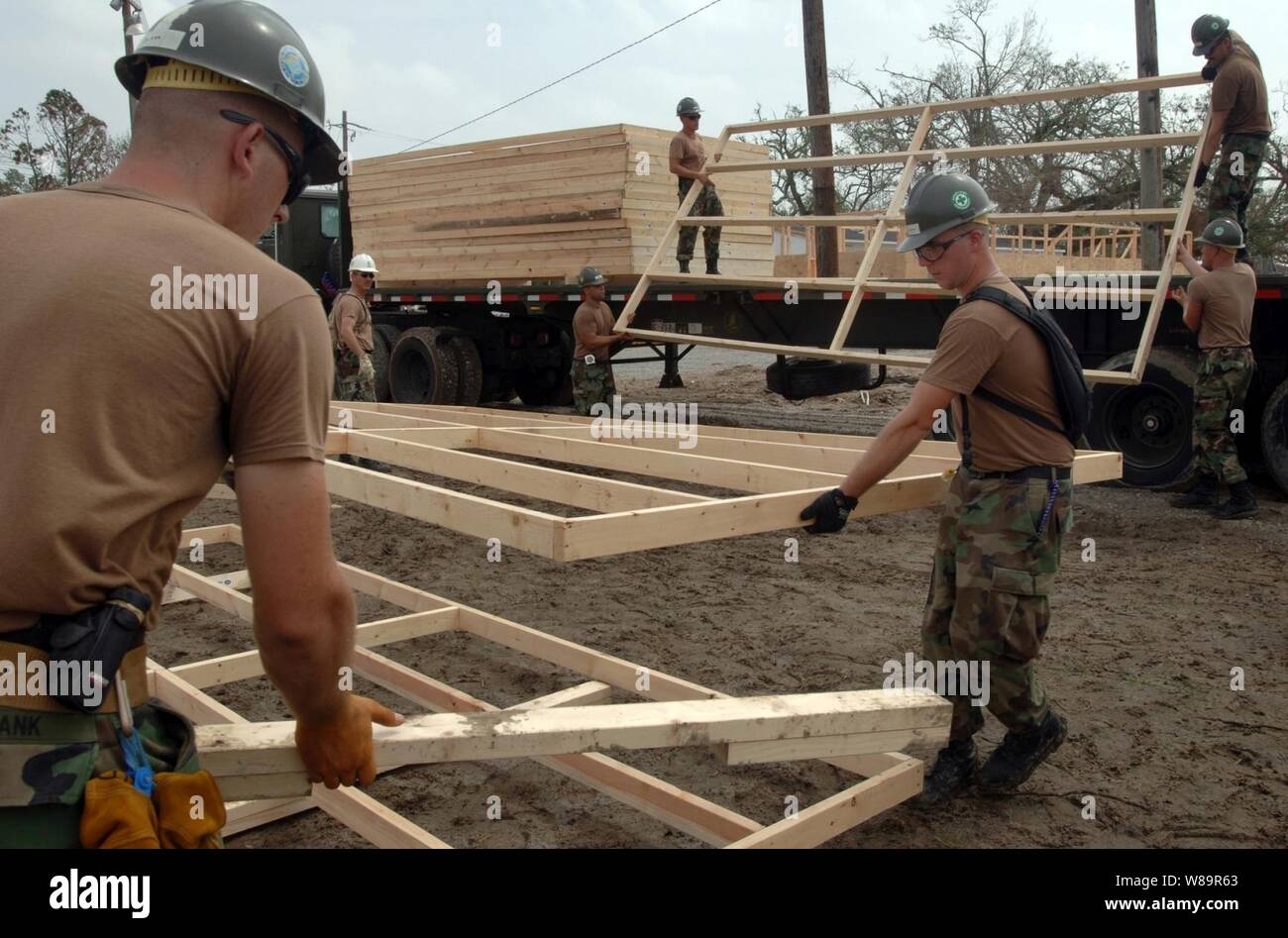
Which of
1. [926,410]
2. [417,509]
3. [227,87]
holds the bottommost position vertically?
[417,509]

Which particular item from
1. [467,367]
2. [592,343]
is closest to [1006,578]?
[592,343]

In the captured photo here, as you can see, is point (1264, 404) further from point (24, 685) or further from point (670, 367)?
point (24, 685)

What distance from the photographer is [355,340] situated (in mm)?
9836

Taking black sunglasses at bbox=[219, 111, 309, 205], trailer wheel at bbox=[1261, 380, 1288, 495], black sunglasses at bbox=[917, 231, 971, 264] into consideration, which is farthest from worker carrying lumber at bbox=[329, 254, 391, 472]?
black sunglasses at bbox=[219, 111, 309, 205]

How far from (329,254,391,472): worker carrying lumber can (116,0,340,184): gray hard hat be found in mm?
8117

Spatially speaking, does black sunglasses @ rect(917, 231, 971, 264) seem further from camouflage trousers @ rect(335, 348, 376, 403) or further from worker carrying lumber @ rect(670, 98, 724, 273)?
camouflage trousers @ rect(335, 348, 376, 403)

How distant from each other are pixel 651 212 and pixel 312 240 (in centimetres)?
612

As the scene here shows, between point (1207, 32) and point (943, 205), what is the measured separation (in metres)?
5.84

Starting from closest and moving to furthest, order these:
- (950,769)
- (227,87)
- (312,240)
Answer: (227,87)
(950,769)
(312,240)

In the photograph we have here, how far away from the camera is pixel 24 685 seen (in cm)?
149

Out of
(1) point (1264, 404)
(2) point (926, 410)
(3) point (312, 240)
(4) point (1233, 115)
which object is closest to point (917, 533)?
(1) point (1264, 404)

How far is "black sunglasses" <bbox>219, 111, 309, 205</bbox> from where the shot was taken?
5.61 feet

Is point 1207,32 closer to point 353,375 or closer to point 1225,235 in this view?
point 1225,235

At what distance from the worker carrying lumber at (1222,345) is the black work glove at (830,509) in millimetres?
5299
